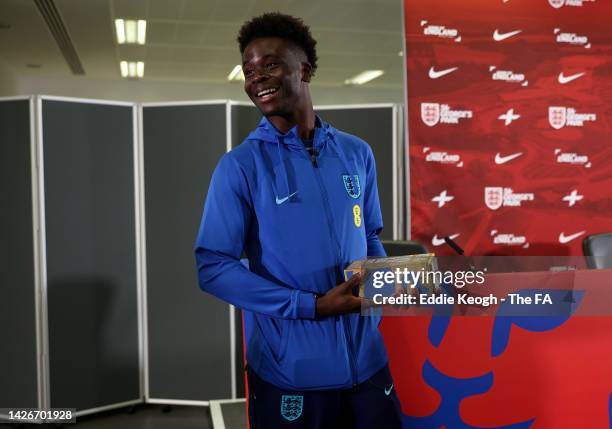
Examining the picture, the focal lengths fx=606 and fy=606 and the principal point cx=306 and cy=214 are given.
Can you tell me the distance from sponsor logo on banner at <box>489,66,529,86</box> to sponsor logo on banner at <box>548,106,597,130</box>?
0.26 meters

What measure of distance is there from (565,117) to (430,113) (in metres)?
0.94

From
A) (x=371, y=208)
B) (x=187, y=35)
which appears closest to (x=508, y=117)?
(x=371, y=208)

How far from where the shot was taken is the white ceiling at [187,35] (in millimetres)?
6336

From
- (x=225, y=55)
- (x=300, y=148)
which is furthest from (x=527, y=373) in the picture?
(x=225, y=55)

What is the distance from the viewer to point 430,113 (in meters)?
3.81

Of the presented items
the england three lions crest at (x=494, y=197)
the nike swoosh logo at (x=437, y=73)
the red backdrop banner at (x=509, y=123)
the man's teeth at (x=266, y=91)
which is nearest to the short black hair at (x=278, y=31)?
the man's teeth at (x=266, y=91)

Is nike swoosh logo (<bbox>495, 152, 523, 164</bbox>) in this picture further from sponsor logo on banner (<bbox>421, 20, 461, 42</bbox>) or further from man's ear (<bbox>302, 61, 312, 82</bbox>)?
man's ear (<bbox>302, 61, 312, 82</bbox>)

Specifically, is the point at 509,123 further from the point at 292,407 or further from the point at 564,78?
the point at 292,407

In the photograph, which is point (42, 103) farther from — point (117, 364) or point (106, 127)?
point (117, 364)

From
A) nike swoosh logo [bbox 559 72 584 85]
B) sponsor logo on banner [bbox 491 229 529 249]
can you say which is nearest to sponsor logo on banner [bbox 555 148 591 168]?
nike swoosh logo [bbox 559 72 584 85]

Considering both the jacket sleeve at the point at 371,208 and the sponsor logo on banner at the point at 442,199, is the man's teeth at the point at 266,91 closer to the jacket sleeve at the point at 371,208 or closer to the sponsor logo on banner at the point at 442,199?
the jacket sleeve at the point at 371,208

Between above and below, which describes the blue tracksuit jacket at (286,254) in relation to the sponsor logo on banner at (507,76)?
below

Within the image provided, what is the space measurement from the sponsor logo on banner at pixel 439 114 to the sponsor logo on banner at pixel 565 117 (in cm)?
59

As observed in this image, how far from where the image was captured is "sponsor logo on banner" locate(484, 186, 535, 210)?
390 cm
